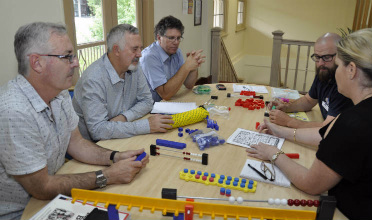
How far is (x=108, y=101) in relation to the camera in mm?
1874

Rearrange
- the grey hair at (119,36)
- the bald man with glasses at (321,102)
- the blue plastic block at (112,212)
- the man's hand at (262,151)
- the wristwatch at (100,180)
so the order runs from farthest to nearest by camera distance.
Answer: the grey hair at (119,36)
the bald man with glasses at (321,102)
the man's hand at (262,151)
the wristwatch at (100,180)
the blue plastic block at (112,212)

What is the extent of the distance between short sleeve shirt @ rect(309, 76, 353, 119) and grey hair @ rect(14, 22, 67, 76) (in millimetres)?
1600

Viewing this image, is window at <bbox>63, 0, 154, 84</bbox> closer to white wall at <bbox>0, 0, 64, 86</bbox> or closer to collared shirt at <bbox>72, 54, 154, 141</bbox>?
white wall at <bbox>0, 0, 64, 86</bbox>

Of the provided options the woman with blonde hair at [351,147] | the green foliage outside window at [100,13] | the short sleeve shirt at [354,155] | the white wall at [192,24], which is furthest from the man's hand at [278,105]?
the white wall at [192,24]

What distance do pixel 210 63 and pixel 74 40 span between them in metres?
3.38

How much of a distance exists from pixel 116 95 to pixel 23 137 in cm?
87

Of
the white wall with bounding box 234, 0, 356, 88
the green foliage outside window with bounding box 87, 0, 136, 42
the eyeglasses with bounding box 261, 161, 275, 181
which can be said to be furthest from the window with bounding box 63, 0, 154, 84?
the white wall with bounding box 234, 0, 356, 88

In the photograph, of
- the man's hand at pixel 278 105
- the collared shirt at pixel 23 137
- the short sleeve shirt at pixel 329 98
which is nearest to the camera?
the collared shirt at pixel 23 137

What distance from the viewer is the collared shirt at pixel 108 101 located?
1.69 meters

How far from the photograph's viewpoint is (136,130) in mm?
1697

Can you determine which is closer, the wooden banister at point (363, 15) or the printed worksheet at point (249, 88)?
the printed worksheet at point (249, 88)

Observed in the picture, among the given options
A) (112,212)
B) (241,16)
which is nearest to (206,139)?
(112,212)

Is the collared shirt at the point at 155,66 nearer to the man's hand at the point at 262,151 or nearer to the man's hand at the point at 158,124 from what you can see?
the man's hand at the point at 158,124

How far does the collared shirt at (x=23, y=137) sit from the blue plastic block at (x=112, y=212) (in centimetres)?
36
